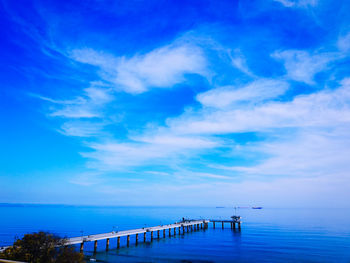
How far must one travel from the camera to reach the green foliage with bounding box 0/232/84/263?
83.3 ft

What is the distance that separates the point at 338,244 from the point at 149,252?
48.3 meters

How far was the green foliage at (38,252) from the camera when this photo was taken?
2539cm

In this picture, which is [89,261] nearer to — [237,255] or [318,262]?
[237,255]

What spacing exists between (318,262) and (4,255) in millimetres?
48197

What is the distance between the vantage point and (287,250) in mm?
56188

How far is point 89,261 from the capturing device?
4316 centimetres

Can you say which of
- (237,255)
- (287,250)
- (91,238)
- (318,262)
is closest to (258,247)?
(287,250)

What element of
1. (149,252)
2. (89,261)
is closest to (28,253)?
(89,261)

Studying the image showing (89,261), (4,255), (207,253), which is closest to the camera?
(4,255)

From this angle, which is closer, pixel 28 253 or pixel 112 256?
pixel 28 253

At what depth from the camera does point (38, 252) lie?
2634 cm

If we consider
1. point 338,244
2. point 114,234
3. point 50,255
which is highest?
point 50,255

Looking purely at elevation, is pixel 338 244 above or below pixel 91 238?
below

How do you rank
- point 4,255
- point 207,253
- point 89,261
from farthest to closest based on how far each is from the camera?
point 207,253
point 89,261
point 4,255
